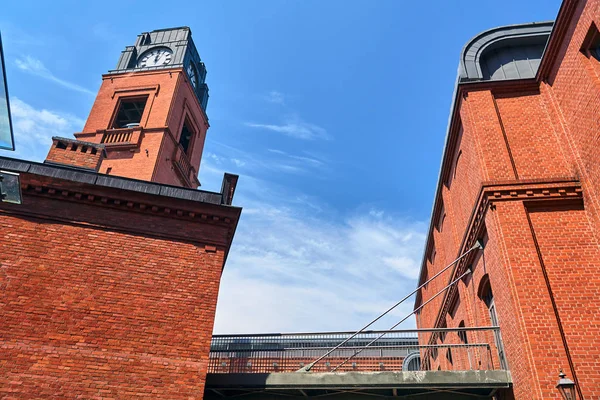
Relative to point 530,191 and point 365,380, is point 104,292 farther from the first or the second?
point 530,191

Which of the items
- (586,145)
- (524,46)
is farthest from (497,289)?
(524,46)

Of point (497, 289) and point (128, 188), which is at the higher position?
point (128, 188)

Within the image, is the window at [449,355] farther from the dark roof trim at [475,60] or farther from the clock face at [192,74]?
the clock face at [192,74]

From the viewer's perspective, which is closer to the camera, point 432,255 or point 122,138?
point 432,255

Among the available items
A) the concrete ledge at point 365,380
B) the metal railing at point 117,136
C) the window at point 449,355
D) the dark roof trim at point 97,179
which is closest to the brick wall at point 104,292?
the dark roof trim at point 97,179

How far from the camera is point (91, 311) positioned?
9000mm

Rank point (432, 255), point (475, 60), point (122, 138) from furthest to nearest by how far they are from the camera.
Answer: point (122, 138) → point (432, 255) → point (475, 60)

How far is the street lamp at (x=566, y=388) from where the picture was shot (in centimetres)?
682

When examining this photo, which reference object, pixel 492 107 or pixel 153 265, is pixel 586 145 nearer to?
pixel 492 107

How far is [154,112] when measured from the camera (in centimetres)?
2217

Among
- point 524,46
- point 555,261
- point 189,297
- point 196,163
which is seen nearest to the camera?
point 555,261

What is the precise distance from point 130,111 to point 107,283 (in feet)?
58.2

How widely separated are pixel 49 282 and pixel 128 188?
2789mm

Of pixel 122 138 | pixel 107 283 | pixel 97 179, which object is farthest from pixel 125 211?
pixel 122 138
